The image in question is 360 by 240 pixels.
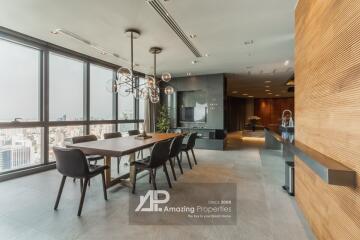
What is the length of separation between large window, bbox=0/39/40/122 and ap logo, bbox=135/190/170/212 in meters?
3.26

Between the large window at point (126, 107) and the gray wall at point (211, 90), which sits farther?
the gray wall at point (211, 90)

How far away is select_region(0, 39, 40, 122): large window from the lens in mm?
3820

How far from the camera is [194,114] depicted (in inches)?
306

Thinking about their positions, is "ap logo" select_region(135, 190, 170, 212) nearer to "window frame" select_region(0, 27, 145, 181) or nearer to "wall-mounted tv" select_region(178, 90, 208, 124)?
"window frame" select_region(0, 27, 145, 181)

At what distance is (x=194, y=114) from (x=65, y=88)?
4602 millimetres

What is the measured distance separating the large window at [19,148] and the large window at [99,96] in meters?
1.51

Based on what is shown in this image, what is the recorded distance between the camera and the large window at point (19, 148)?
12.5 ft

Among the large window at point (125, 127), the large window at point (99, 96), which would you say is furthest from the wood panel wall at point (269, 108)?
the large window at point (99, 96)

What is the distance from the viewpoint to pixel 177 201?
9.00 feet

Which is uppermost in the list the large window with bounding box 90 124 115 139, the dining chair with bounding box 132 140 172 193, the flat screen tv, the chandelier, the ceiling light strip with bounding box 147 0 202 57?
the ceiling light strip with bounding box 147 0 202 57

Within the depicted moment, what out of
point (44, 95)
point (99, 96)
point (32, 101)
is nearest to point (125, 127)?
point (99, 96)

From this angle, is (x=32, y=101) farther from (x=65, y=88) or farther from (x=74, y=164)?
(x=74, y=164)

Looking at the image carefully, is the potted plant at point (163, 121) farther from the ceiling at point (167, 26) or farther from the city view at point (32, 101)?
the ceiling at point (167, 26)

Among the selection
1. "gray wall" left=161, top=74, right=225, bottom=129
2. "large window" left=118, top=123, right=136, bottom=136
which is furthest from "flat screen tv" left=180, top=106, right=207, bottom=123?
"large window" left=118, top=123, right=136, bottom=136
